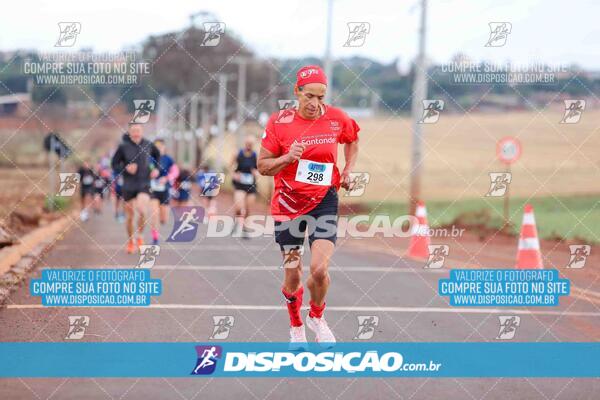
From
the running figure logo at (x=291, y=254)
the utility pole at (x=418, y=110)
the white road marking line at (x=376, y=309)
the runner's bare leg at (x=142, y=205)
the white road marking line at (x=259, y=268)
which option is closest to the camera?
the running figure logo at (x=291, y=254)

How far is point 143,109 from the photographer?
326 inches

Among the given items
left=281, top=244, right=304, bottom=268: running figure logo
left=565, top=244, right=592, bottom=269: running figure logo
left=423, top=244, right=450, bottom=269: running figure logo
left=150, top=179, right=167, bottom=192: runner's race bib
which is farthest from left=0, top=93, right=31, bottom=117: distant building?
left=150, top=179, right=167, bottom=192: runner's race bib

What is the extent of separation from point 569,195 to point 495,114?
696cm

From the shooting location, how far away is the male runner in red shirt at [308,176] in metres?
7.25

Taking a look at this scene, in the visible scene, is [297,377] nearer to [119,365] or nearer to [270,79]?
[119,365]

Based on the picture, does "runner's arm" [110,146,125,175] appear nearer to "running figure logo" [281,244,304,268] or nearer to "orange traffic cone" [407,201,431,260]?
"orange traffic cone" [407,201,431,260]

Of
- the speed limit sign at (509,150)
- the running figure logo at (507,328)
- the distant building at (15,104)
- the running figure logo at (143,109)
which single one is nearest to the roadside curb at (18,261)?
the distant building at (15,104)

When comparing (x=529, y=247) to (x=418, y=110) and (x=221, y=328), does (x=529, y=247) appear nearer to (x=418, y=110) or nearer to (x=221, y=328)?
(x=221, y=328)

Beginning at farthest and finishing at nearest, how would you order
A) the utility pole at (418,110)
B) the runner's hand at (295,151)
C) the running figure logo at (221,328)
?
1. the utility pole at (418,110)
2. the running figure logo at (221,328)
3. the runner's hand at (295,151)

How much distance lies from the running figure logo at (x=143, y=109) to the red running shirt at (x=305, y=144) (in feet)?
4.19

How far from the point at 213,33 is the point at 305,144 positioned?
4.52 feet

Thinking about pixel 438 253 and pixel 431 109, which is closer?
pixel 431 109

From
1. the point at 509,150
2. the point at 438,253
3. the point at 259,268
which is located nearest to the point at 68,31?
the point at 438,253

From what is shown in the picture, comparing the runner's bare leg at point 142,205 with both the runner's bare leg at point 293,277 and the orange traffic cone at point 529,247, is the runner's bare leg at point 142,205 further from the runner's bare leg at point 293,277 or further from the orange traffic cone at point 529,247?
the runner's bare leg at point 293,277
